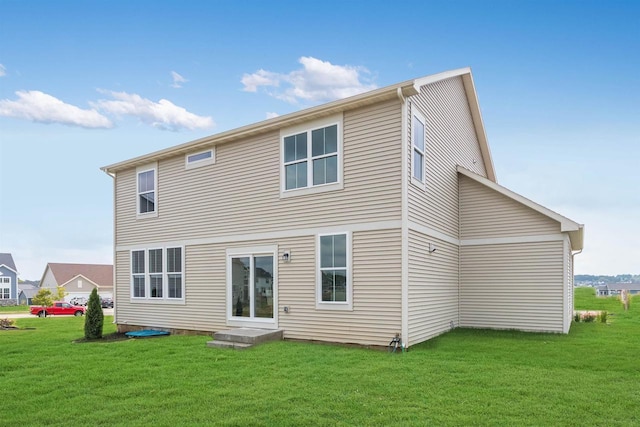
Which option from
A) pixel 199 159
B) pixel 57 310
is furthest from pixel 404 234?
pixel 57 310

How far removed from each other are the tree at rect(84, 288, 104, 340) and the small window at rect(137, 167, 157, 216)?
9.80 ft

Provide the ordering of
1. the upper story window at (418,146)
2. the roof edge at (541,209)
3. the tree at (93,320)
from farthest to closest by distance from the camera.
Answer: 1. the tree at (93,320)
2. the roof edge at (541,209)
3. the upper story window at (418,146)

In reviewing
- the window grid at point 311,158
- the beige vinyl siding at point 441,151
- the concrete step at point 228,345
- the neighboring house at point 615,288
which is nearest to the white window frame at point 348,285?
the window grid at point 311,158

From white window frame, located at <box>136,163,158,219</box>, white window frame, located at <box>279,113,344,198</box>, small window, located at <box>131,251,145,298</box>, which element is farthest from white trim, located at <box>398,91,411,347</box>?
small window, located at <box>131,251,145,298</box>

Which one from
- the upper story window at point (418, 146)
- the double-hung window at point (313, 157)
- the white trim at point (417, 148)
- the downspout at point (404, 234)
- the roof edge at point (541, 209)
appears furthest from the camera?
the roof edge at point (541, 209)

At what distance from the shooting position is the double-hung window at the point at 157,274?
44.0ft

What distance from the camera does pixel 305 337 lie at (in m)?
10.3

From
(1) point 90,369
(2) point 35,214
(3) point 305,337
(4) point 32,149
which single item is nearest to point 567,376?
(3) point 305,337

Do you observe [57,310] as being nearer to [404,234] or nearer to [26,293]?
[404,234]

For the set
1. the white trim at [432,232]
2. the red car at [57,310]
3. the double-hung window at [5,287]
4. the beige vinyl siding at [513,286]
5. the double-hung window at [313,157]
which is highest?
the double-hung window at [313,157]

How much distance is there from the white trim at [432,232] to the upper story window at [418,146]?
107cm

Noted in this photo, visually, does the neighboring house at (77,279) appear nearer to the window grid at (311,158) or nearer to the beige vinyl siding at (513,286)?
the window grid at (311,158)

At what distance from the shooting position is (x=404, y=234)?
357 inches

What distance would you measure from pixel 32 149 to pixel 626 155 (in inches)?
837
